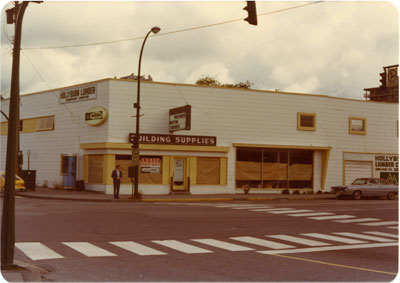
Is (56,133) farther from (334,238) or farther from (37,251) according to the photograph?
(37,251)

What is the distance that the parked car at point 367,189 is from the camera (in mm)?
34375

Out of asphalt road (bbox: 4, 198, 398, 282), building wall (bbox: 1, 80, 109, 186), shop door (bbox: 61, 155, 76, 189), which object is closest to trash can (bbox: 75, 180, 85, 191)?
shop door (bbox: 61, 155, 76, 189)

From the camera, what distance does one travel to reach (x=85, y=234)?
14.6 m

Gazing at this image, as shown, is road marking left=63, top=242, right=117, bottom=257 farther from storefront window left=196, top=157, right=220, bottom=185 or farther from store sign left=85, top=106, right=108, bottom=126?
storefront window left=196, top=157, right=220, bottom=185

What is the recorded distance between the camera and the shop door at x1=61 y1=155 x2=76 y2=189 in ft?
116

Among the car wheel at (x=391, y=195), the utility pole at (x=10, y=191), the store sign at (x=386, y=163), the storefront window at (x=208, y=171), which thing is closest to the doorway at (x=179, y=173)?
the storefront window at (x=208, y=171)

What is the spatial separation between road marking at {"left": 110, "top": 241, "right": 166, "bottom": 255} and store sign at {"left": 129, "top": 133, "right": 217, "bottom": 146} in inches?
795

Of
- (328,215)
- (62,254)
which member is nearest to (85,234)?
(62,254)

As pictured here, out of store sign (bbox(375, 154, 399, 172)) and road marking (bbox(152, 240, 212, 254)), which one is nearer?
road marking (bbox(152, 240, 212, 254))

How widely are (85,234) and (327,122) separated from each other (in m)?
27.9

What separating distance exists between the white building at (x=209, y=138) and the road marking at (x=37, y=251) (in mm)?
20417

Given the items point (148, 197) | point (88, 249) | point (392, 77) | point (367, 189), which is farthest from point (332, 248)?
point (367, 189)

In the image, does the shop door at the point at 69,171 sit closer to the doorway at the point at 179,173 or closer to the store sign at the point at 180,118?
the doorway at the point at 179,173

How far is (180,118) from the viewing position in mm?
33344
